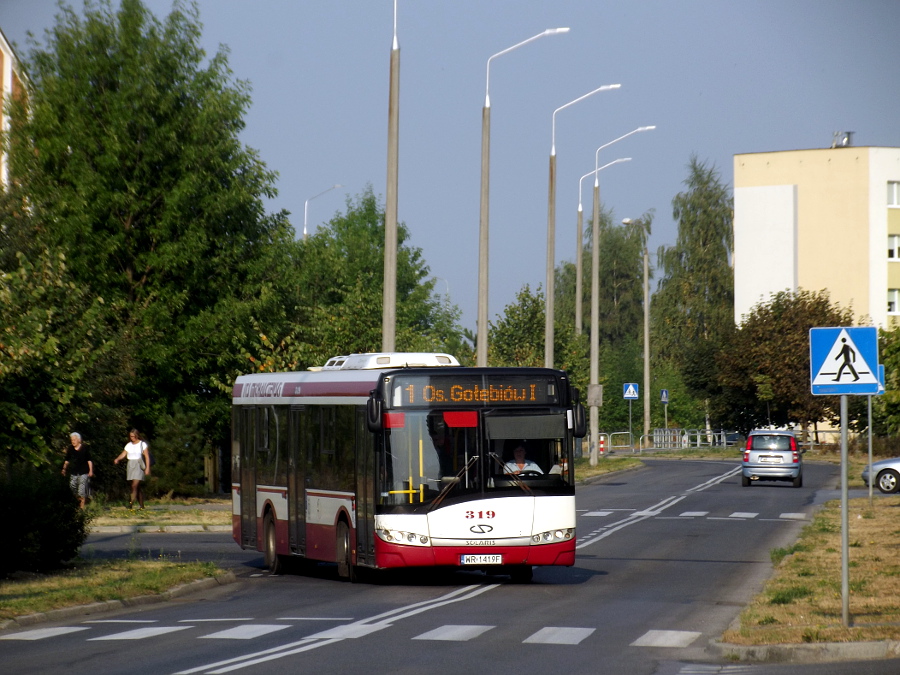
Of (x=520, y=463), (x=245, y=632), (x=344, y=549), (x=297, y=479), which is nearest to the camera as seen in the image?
(x=245, y=632)

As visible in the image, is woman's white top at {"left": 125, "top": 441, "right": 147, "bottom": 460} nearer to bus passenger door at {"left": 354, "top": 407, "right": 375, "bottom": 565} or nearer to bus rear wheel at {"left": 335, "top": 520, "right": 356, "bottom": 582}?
bus rear wheel at {"left": 335, "top": 520, "right": 356, "bottom": 582}

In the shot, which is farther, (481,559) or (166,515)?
(166,515)

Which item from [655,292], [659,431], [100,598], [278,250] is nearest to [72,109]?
[278,250]

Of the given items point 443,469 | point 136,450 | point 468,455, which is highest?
point 468,455

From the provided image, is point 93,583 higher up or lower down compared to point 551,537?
lower down

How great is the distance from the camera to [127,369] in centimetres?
3394

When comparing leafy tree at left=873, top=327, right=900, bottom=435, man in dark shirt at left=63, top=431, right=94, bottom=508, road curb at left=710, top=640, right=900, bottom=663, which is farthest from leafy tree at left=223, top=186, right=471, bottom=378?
road curb at left=710, top=640, right=900, bottom=663

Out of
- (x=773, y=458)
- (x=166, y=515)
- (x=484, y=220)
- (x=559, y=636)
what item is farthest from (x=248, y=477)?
(x=773, y=458)

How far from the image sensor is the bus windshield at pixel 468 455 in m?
16.7

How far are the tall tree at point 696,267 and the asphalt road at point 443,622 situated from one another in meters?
70.7

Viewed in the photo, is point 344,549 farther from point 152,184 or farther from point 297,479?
point 152,184

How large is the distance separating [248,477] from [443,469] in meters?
4.74

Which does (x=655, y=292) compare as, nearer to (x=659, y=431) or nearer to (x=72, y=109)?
(x=659, y=431)

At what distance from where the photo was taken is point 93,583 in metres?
16.2
